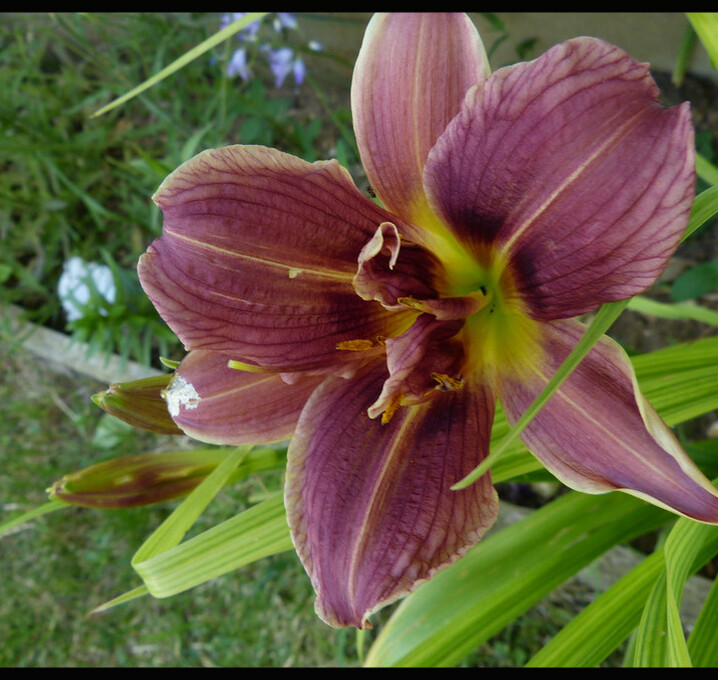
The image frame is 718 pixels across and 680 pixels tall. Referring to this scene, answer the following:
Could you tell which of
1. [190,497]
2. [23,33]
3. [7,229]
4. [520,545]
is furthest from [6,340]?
[520,545]

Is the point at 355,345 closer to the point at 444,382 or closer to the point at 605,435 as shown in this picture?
the point at 444,382

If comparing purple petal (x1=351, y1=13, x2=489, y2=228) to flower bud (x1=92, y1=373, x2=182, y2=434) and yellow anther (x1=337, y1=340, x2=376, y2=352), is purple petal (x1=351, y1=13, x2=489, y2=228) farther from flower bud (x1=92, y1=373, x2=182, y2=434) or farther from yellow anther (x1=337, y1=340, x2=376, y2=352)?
flower bud (x1=92, y1=373, x2=182, y2=434)

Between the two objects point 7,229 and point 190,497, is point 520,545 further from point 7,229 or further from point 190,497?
point 7,229

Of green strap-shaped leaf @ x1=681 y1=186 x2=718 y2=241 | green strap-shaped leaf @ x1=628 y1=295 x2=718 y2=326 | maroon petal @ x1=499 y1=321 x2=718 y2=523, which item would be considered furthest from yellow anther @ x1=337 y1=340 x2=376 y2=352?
green strap-shaped leaf @ x1=628 y1=295 x2=718 y2=326

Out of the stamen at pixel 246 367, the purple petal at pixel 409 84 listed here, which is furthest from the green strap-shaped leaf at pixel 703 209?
the stamen at pixel 246 367

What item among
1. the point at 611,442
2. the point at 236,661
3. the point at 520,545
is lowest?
the point at 236,661

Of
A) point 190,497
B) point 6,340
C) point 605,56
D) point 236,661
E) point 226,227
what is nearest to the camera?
point 605,56

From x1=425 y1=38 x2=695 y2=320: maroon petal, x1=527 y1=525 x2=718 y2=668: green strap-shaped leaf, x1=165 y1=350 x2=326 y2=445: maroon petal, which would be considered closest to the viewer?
x1=425 y1=38 x2=695 y2=320: maroon petal

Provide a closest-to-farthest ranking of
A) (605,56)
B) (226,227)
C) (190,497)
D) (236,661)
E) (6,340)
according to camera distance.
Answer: (605,56)
(226,227)
(190,497)
(236,661)
(6,340)
